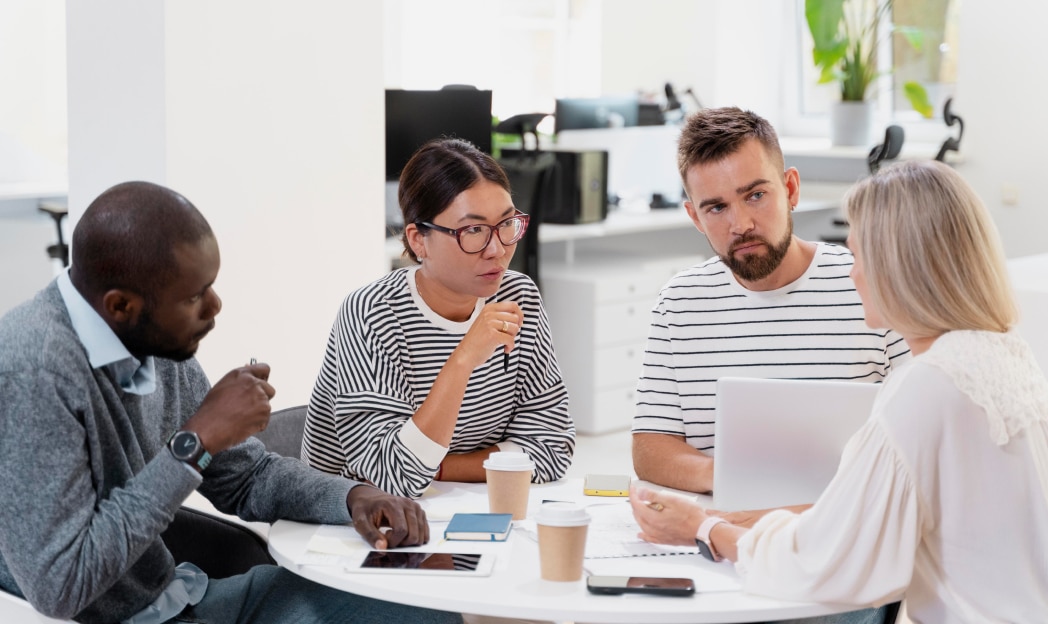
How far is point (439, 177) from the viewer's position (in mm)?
2176

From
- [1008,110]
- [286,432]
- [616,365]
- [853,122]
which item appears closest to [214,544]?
[286,432]

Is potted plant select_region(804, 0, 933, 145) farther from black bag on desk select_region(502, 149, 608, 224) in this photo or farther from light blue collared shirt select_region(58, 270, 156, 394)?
light blue collared shirt select_region(58, 270, 156, 394)

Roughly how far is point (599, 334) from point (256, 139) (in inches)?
88.1

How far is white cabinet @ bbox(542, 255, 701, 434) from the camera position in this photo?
5.02m

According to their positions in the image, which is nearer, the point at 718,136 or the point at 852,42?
the point at 718,136

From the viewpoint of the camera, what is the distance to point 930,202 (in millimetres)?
1556

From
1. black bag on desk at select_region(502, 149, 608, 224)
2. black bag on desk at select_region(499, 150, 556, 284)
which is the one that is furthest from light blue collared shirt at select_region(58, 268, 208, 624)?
black bag on desk at select_region(502, 149, 608, 224)

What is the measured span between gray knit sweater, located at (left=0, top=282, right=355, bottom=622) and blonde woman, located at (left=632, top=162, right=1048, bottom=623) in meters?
0.79

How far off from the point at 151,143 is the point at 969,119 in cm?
457

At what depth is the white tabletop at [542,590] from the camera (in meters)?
1.50

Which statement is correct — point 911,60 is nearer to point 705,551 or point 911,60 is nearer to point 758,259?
point 758,259

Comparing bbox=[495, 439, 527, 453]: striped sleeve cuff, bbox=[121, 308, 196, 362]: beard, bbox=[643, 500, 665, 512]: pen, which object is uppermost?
bbox=[121, 308, 196, 362]: beard

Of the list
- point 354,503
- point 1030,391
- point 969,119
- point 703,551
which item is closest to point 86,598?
point 354,503

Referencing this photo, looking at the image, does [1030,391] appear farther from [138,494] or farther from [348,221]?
[348,221]
